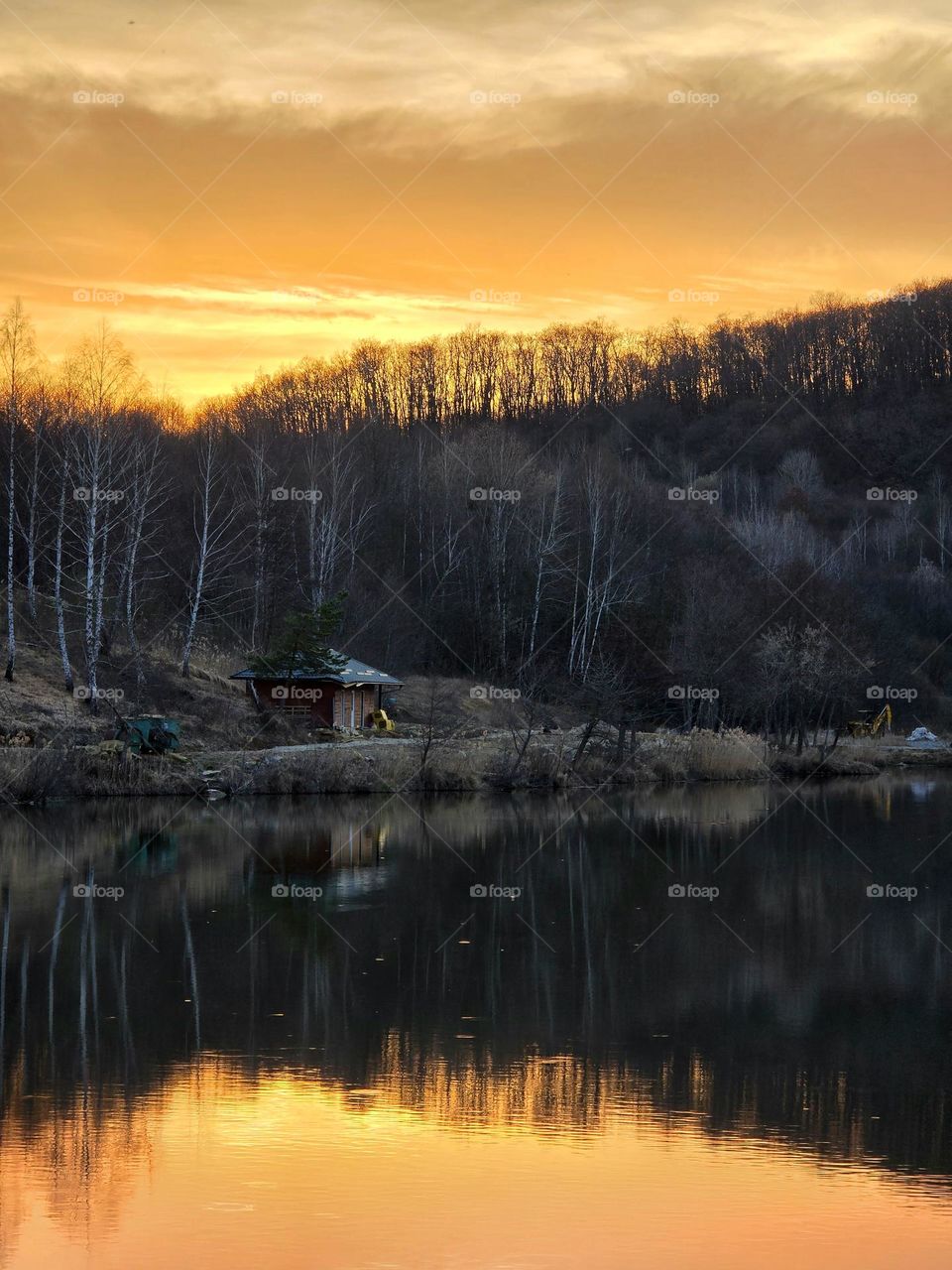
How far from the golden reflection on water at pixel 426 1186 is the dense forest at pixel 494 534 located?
2869 cm

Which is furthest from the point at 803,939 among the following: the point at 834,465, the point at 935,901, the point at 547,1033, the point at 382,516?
the point at 834,465

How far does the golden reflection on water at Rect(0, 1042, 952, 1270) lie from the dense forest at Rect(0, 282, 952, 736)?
28.7m

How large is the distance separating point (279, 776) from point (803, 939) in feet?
61.9

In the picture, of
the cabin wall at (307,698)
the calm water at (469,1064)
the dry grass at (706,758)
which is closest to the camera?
the calm water at (469,1064)

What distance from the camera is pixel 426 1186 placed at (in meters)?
9.02

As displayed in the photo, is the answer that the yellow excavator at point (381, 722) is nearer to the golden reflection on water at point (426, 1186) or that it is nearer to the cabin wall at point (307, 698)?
the cabin wall at point (307, 698)

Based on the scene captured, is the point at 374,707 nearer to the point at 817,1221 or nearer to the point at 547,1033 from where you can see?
the point at 547,1033

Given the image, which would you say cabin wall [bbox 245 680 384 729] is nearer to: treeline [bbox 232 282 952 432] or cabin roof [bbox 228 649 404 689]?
cabin roof [bbox 228 649 404 689]

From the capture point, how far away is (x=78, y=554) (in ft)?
163

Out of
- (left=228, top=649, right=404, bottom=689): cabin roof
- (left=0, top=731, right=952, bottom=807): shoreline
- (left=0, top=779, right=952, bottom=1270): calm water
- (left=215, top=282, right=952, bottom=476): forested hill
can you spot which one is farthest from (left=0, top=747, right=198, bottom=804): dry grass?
(left=215, top=282, right=952, bottom=476): forested hill

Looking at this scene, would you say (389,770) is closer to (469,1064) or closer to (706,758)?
(706,758)

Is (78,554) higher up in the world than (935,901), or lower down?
higher up

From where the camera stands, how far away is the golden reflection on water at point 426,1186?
7992 millimetres

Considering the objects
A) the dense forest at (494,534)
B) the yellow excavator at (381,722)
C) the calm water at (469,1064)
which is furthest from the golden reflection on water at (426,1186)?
the yellow excavator at (381,722)
